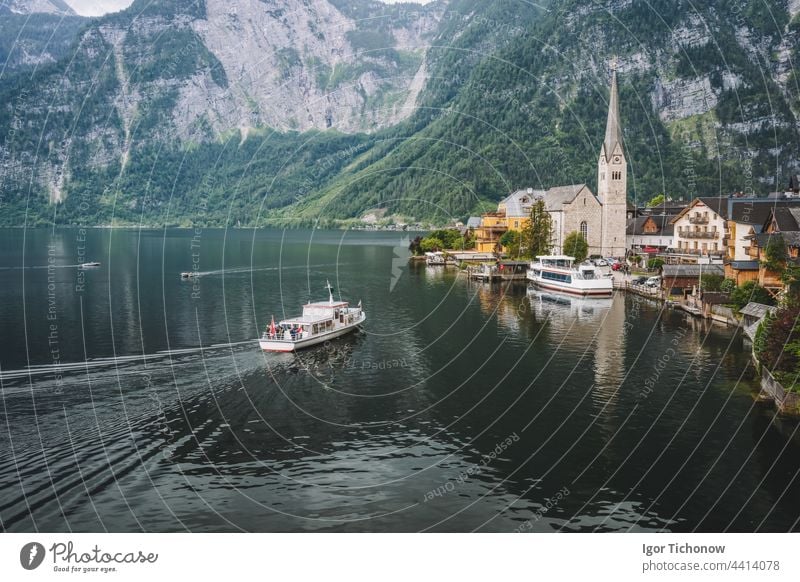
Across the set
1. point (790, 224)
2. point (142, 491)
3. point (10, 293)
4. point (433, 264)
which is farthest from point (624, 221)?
point (142, 491)

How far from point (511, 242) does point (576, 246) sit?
1702cm

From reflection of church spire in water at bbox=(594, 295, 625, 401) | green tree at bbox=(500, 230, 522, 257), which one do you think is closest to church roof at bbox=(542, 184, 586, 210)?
green tree at bbox=(500, 230, 522, 257)

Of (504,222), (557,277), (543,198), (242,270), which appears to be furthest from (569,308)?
(504,222)

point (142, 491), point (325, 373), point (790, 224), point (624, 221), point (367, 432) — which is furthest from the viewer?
point (624, 221)

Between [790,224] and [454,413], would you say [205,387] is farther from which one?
[790,224]

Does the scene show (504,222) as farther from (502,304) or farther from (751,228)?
(751,228)

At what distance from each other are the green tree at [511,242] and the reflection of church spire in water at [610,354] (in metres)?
54.9

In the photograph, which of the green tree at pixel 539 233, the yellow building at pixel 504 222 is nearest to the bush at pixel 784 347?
the green tree at pixel 539 233

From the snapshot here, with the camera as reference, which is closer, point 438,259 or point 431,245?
point 438,259

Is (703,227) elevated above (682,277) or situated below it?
above

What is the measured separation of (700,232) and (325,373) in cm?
8052

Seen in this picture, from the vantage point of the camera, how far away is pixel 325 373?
153ft

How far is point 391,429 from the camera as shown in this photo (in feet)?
115

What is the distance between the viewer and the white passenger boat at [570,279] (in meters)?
87.2
